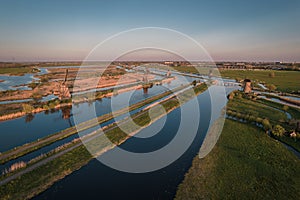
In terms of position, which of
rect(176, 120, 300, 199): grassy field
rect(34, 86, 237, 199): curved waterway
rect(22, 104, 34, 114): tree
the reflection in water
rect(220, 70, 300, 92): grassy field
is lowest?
rect(34, 86, 237, 199): curved waterway

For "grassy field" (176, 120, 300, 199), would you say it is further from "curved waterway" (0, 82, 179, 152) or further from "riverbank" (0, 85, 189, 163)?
"curved waterway" (0, 82, 179, 152)

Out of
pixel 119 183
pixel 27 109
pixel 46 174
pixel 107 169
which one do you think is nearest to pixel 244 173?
pixel 119 183

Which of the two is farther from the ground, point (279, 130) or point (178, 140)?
point (279, 130)

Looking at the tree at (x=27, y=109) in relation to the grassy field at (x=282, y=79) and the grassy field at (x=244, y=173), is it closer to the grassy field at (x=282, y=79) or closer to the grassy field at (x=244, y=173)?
the grassy field at (x=244, y=173)

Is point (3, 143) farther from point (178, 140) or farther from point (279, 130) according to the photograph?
point (279, 130)

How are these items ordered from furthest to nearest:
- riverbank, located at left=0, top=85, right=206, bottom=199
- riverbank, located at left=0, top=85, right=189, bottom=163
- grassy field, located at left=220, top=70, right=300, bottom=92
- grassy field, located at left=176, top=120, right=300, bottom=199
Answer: grassy field, located at left=220, top=70, right=300, bottom=92, riverbank, located at left=0, top=85, right=189, bottom=163, grassy field, located at left=176, top=120, right=300, bottom=199, riverbank, located at left=0, top=85, right=206, bottom=199

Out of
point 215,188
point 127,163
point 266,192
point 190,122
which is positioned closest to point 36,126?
point 127,163

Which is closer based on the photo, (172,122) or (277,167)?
(277,167)

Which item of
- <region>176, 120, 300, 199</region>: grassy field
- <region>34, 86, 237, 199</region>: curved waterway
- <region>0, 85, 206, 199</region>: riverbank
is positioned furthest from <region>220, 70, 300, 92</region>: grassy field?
<region>0, 85, 206, 199</region>: riverbank

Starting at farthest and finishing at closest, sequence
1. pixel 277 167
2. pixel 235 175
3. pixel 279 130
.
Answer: pixel 279 130 → pixel 277 167 → pixel 235 175

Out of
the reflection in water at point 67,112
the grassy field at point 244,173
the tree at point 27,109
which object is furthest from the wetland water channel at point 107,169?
the tree at point 27,109
